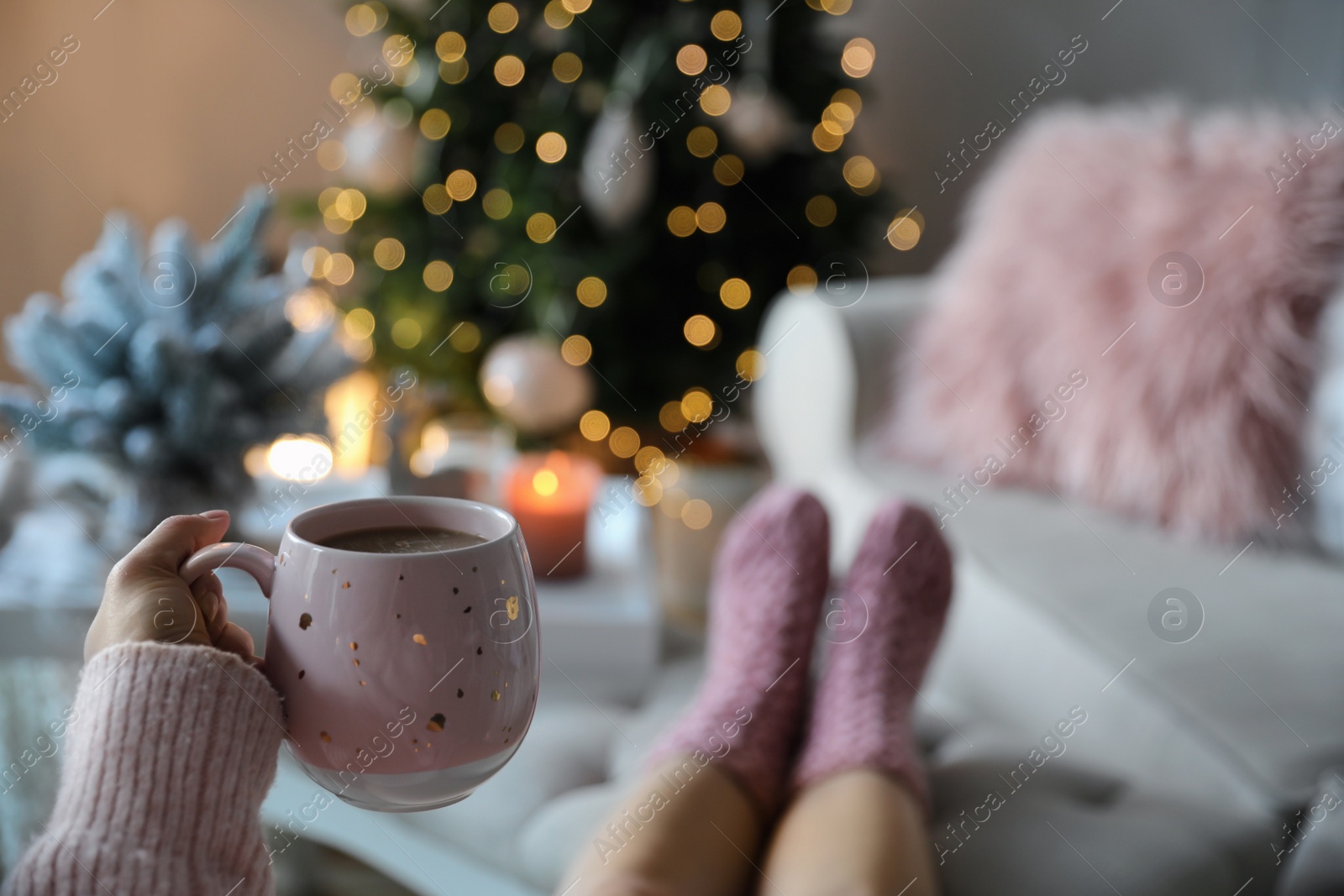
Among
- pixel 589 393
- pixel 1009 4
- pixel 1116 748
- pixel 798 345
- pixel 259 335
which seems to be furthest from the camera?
pixel 1009 4

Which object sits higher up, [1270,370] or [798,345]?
[1270,370]

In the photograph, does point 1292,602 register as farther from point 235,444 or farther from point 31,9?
point 31,9

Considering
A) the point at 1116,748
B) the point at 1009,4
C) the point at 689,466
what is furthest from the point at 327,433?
the point at 1009,4

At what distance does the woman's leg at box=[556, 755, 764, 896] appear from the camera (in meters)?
0.53

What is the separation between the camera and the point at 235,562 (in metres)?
0.32

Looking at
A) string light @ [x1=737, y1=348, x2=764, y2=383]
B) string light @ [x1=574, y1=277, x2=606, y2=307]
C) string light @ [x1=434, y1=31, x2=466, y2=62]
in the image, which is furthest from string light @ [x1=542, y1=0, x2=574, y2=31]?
string light @ [x1=737, y1=348, x2=764, y2=383]

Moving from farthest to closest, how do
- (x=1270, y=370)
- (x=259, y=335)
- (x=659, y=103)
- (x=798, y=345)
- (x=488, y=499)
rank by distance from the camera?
1. (x=659, y=103)
2. (x=798, y=345)
3. (x=488, y=499)
4. (x=1270, y=370)
5. (x=259, y=335)

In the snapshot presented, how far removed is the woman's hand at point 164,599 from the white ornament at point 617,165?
48.9 inches

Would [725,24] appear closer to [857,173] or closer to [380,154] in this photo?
[857,173]

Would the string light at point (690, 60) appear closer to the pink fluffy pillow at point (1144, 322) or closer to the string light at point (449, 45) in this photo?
the string light at point (449, 45)

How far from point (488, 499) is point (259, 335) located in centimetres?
48

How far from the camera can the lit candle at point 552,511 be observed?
3.36 feet

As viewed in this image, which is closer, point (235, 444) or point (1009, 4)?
point (235, 444)

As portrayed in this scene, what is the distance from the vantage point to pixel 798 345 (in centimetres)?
136
